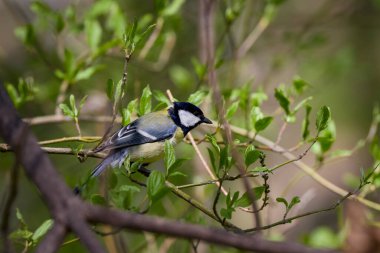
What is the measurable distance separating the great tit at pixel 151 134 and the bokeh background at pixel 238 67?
13cm

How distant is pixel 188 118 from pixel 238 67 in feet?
3.15

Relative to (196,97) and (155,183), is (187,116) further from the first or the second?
(155,183)

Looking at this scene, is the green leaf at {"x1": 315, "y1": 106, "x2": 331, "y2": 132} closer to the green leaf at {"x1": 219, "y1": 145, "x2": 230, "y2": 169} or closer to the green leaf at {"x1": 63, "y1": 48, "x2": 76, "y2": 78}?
the green leaf at {"x1": 219, "y1": 145, "x2": 230, "y2": 169}

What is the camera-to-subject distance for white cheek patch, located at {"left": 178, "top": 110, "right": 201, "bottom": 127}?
86.1 inches

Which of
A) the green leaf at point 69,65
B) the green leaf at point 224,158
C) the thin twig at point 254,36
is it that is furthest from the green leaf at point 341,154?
the green leaf at point 69,65

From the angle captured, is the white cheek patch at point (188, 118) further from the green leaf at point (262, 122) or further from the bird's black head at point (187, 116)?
the green leaf at point (262, 122)

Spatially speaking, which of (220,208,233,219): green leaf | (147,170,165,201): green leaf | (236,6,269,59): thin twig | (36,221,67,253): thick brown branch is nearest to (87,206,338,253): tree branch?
(36,221,67,253): thick brown branch

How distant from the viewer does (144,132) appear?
230 centimetres

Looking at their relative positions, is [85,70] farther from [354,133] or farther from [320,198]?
[354,133]

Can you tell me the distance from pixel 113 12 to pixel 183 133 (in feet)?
1.93

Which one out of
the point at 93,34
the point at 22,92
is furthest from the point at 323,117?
the point at 93,34

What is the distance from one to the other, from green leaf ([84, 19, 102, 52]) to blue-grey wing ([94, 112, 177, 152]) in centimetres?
34

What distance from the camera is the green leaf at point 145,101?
172cm

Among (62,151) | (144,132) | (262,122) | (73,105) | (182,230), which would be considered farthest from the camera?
(144,132)
